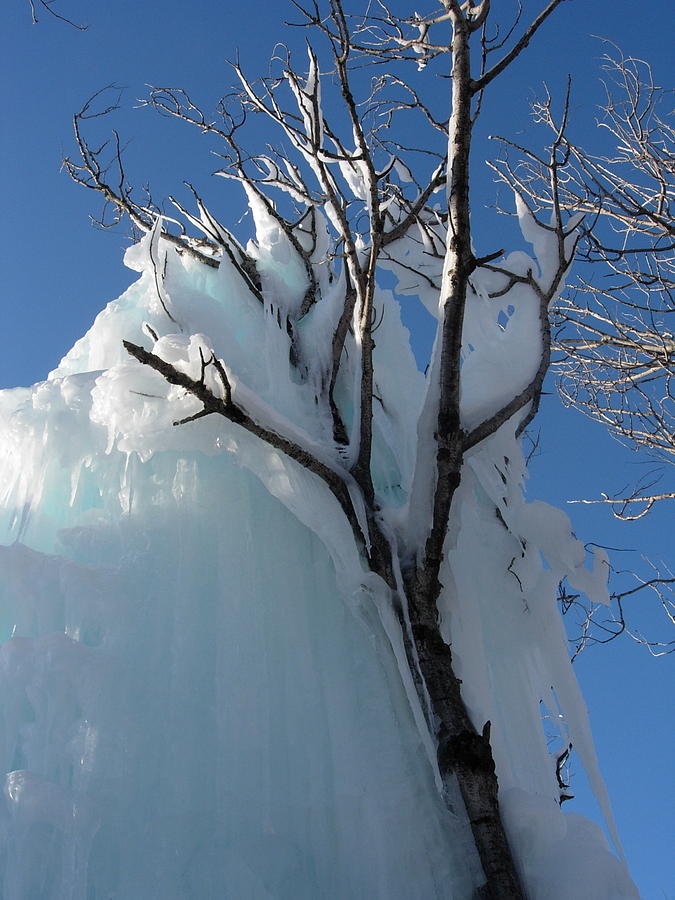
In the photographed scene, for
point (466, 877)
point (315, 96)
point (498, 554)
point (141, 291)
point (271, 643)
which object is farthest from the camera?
point (141, 291)

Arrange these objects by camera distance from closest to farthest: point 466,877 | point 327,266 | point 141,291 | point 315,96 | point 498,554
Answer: point 466,877
point 498,554
point 315,96
point 141,291
point 327,266

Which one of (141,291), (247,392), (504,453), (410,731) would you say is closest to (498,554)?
(504,453)

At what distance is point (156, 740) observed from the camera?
89.2 inches

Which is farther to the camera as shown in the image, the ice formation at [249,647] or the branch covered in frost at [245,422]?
the branch covered in frost at [245,422]

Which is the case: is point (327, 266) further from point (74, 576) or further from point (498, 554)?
point (74, 576)

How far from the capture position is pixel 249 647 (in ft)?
8.09

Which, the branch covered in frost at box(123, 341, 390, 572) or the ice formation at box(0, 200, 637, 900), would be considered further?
the branch covered in frost at box(123, 341, 390, 572)

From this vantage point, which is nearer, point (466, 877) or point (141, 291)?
point (466, 877)

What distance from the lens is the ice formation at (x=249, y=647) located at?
2066 millimetres

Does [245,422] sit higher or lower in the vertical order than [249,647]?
higher

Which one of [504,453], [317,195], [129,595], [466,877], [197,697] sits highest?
[317,195]

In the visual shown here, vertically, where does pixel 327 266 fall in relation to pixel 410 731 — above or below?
above

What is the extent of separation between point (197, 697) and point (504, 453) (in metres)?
1.41

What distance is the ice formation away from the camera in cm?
207
